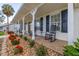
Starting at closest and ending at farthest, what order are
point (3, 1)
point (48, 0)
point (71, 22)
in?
point (71, 22)
point (3, 1)
point (48, 0)

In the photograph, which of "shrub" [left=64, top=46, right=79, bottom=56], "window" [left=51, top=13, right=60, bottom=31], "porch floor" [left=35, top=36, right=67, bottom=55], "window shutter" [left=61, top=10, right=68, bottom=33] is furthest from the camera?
"window" [left=51, top=13, right=60, bottom=31]

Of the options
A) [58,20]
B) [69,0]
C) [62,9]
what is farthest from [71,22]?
[58,20]

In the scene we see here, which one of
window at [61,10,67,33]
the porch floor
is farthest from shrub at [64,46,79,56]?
window at [61,10,67,33]

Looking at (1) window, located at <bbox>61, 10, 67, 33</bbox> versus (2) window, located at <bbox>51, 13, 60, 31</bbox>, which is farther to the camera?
(2) window, located at <bbox>51, 13, 60, 31</bbox>

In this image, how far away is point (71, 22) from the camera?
6387mm

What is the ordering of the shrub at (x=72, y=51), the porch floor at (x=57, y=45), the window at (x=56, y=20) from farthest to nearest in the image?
the window at (x=56, y=20) → the porch floor at (x=57, y=45) → the shrub at (x=72, y=51)

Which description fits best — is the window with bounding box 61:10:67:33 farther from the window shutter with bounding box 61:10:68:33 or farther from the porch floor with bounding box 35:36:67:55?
the porch floor with bounding box 35:36:67:55

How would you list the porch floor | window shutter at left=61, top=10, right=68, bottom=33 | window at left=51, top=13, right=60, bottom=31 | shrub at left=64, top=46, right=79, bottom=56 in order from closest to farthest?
shrub at left=64, top=46, right=79, bottom=56 < the porch floor < window shutter at left=61, top=10, right=68, bottom=33 < window at left=51, top=13, right=60, bottom=31

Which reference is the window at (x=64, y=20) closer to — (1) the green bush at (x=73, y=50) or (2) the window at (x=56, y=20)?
(2) the window at (x=56, y=20)

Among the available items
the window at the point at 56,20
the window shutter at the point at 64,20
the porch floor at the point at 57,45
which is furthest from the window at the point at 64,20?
the porch floor at the point at 57,45

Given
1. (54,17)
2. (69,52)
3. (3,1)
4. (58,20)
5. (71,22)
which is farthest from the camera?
(54,17)

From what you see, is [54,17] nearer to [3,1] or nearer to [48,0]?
[48,0]

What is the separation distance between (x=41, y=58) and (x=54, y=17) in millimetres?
7106

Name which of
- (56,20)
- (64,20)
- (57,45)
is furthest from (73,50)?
(56,20)
